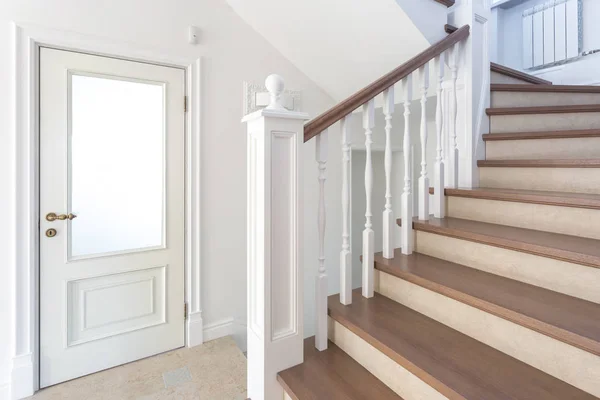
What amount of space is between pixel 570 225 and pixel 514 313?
0.61 meters

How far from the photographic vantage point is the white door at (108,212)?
1.89 metres

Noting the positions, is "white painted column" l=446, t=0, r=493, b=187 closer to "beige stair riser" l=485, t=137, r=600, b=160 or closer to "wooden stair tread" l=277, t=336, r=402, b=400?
"beige stair riser" l=485, t=137, r=600, b=160

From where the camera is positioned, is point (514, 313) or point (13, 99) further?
point (13, 99)

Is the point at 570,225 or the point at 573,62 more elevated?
the point at 573,62

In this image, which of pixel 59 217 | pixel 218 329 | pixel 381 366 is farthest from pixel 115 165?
pixel 381 366

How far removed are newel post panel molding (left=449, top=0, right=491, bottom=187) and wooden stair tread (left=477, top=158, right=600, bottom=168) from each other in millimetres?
96

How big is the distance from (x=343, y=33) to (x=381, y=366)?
6.44 feet

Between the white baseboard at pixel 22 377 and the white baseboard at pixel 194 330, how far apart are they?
2.83ft

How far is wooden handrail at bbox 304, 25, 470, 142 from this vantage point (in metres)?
1.29

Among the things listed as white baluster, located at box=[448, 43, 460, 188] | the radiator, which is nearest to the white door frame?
white baluster, located at box=[448, 43, 460, 188]

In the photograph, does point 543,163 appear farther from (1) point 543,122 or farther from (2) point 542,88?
(2) point 542,88

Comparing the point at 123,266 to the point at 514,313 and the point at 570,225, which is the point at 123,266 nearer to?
the point at 514,313

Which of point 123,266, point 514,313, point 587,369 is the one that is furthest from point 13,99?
point 587,369

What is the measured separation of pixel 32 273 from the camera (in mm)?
1819
